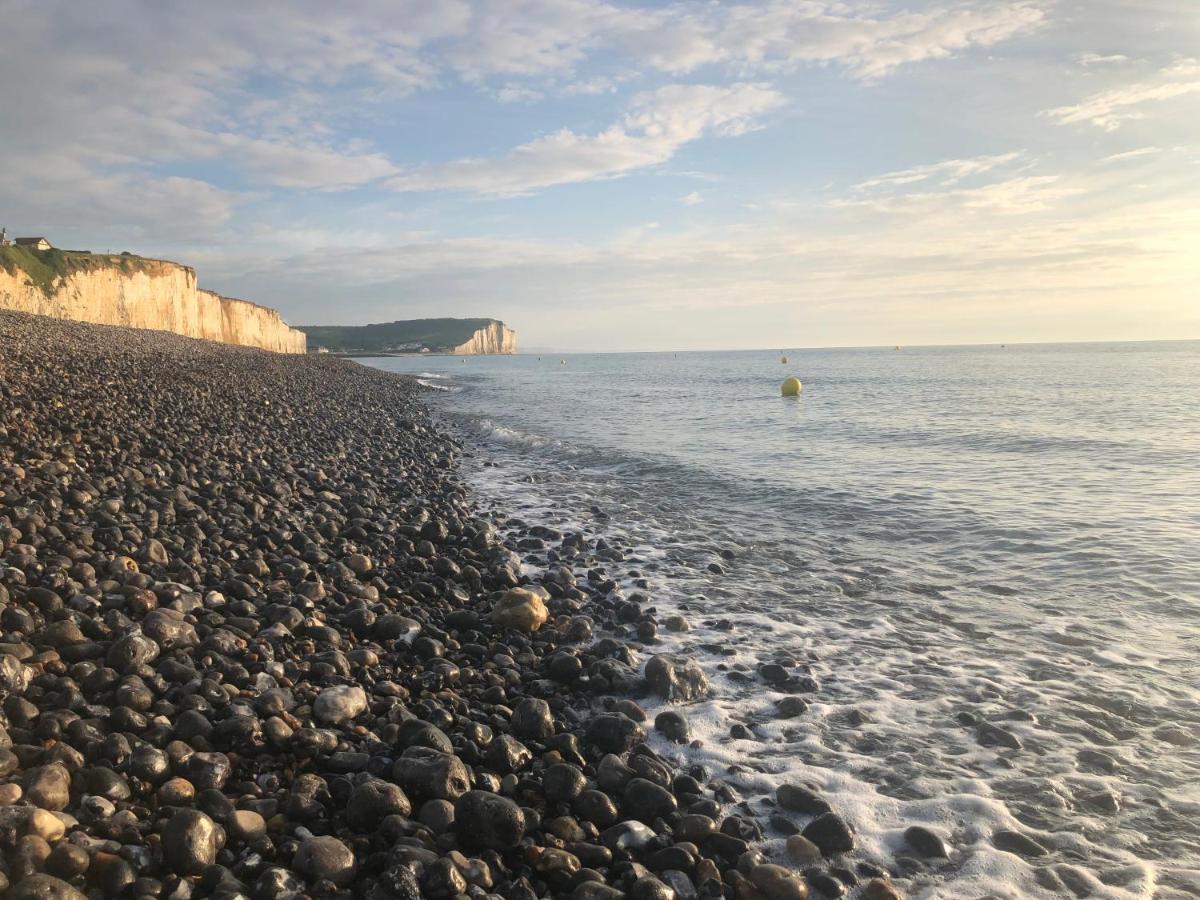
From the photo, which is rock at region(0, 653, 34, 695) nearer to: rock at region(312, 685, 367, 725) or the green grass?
rock at region(312, 685, 367, 725)

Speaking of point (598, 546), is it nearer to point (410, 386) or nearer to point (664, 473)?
point (664, 473)

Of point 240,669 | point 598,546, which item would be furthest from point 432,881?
point 598,546

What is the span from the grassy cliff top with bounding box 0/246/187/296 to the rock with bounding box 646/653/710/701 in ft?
157

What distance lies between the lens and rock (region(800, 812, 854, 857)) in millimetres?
4039

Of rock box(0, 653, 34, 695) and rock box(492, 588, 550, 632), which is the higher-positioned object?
rock box(0, 653, 34, 695)

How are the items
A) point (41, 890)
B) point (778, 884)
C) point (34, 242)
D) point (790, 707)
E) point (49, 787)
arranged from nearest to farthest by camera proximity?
point (41, 890) < point (49, 787) < point (778, 884) < point (790, 707) < point (34, 242)

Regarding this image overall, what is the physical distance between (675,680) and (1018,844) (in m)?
2.57

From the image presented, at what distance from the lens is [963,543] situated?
10555 mm

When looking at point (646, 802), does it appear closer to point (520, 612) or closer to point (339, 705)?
point (339, 705)

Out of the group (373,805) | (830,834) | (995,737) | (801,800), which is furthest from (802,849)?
(373,805)

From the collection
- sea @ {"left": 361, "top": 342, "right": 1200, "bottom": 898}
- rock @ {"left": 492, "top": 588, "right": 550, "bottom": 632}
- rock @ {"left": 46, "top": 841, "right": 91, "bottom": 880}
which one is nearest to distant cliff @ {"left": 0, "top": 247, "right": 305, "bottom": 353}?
sea @ {"left": 361, "top": 342, "right": 1200, "bottom": 898}

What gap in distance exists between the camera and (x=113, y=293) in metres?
49.9

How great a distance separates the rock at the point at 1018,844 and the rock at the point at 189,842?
4.24 metres

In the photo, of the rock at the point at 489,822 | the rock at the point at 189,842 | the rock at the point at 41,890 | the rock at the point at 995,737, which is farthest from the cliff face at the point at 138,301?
the rock at the point at 995,737
